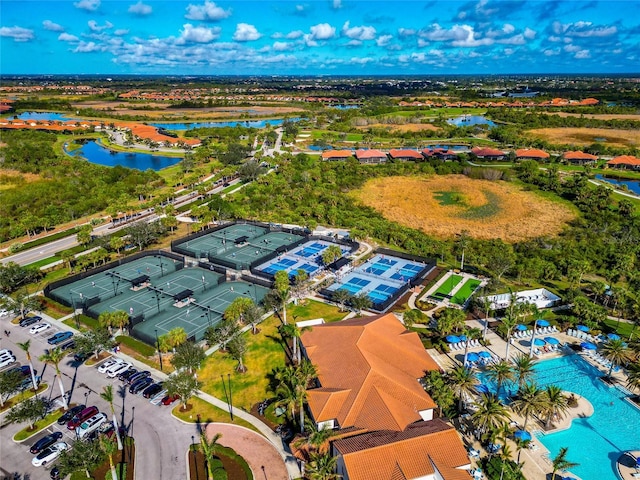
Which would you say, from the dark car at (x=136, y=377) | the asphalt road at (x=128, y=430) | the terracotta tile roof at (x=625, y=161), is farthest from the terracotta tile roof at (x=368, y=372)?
the terracotta tile roof at (x=625, y=161)

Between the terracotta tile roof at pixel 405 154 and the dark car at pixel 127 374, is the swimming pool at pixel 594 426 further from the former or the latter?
the terracotta tile roof at pixel 405 154

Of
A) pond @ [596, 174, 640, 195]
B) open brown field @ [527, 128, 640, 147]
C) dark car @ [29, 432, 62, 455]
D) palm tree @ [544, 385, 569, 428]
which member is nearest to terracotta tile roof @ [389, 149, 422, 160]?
pond @ [596, 174, 640, 195]

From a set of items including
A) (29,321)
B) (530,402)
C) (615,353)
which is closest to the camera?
(530,402)

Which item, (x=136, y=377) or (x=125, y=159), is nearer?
(x=136, y=377)

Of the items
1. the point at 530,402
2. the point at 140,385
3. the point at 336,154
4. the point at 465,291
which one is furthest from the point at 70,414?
the point at 336,154

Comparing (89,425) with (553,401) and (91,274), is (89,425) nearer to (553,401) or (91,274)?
(91,274)

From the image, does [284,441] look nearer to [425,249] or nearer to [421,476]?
[421,476]

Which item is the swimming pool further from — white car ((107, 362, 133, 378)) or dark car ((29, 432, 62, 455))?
dark car ((29, 432, 62, 455))
